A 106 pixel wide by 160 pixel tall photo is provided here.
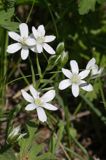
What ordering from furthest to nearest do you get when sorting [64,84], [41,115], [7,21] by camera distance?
[7,21] < [64,84] < [41,115]

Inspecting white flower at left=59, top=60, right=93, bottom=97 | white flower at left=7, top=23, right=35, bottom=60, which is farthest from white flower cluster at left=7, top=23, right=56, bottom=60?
white flower at left=59, top=60, right=93, bottom=97

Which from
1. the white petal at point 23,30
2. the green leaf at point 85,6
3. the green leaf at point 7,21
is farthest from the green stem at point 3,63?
the green leaf at point 85,6

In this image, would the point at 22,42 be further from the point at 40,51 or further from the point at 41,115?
the point at 41,115

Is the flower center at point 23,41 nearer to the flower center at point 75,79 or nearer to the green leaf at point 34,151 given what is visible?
the flower center at point 75,79

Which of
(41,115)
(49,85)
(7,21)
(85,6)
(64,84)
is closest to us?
(41,115)

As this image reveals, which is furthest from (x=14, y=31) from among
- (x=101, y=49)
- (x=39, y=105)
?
(x=101, y=49)

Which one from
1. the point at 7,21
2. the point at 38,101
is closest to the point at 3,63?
the point at 7,21

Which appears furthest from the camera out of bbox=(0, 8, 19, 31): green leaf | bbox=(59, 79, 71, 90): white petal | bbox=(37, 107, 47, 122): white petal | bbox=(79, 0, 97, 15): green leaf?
bbox=(79, 0, 97, 15): green leaf

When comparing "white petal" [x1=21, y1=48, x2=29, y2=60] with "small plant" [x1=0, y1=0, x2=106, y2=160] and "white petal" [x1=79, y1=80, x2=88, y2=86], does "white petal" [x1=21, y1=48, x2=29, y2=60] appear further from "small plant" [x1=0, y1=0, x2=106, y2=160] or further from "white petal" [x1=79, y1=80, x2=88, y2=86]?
"white petal" [x1=79, y1=80, x2=88, y2=86]

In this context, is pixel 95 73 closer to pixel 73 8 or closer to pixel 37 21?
pixel 73 8
